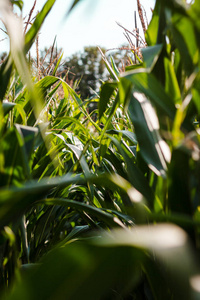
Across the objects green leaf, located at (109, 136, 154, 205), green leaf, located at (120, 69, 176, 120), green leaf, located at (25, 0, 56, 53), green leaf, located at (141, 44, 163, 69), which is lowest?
green leaf, located at (109, 136, 154, 205)

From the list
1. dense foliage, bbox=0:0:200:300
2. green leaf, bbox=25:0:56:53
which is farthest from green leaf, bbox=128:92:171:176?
green leaf, bbox=25:0:56:53

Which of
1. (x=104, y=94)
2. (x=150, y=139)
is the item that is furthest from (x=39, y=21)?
(x=150, y=139)

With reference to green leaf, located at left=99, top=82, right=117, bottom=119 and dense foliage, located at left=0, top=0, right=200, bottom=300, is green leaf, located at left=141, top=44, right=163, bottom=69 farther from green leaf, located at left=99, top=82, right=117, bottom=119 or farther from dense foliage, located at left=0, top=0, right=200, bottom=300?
green leaf, located at left=99, top=82, right=117, bottom=119

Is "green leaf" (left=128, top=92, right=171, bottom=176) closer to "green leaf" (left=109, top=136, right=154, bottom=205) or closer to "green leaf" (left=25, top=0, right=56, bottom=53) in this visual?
"green leaf" (left=109, top=136, right=154, bottom=205)

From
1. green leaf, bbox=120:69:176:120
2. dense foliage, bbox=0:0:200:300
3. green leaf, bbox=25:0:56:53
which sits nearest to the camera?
dense foliage, bbox=0:0:200:300

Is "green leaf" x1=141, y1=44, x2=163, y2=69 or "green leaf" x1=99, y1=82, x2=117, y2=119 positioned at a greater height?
"green leaf" x1=141, y1=44, x2=163, y2=69

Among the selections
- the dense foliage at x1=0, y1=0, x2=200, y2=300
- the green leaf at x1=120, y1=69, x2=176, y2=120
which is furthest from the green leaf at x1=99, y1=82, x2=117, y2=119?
the green leaf at x1=120, y1=69, x2=176, y2=120

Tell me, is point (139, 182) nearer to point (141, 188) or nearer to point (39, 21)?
point (141, 188)

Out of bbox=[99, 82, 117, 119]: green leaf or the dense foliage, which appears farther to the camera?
bbox=[99, 82, 117, 119]: green leaf

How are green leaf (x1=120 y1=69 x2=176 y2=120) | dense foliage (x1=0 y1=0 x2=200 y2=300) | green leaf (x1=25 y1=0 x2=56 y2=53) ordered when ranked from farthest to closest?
green leaf (x1=25 y1=0 x2=56 y2=53) → green leaf (x1=120 y1=69 x2=176 y2=120) → dense foliage (x1=0 y1=0 x2=200 y2=300)

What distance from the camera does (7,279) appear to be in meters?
0.67

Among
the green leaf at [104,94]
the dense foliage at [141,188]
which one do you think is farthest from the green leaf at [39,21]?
the green leaf at [104,94]

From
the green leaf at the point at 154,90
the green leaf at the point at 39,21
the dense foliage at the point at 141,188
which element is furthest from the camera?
the green leaf at the point at 39,21

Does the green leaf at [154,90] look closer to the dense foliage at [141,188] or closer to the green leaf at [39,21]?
the dense foliage at [141,188]
